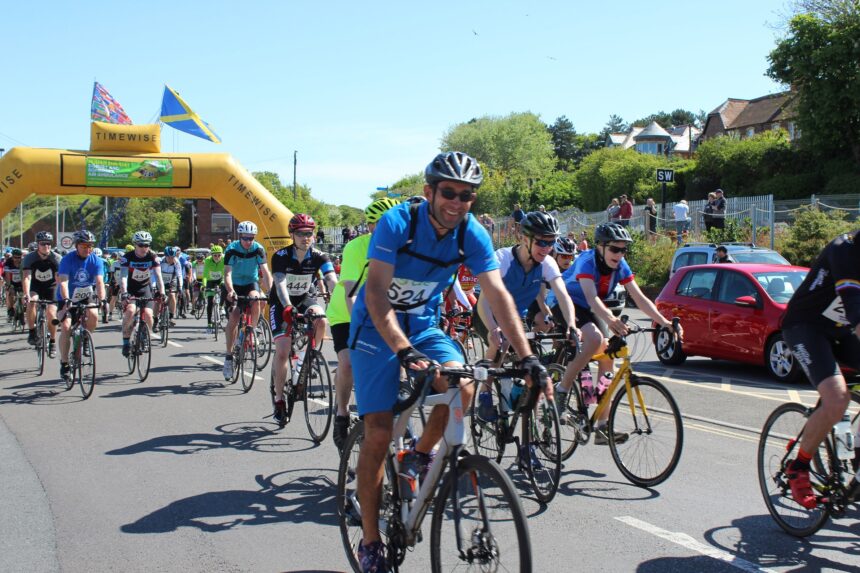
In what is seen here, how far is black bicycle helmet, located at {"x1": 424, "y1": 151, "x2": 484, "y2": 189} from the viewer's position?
396cm

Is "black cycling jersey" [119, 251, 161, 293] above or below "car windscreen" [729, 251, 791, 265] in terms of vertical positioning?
below

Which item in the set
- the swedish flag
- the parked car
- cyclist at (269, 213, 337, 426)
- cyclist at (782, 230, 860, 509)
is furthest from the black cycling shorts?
the swedish flag

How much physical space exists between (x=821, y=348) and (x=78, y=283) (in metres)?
9.32

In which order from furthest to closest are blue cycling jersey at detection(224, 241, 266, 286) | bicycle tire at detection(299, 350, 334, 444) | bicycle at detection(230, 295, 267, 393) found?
blue cycling jersey at detection(224, 241, 266, 286)
bicycle at detection(230, 295, 267, 393)
bicycle tire at detection(299, 350, 334, 444)

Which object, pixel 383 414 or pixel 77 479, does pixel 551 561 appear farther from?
pixel 77 479

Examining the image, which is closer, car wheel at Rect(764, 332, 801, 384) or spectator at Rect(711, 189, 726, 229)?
car wheel at Rect(764, 332, 801, 384)

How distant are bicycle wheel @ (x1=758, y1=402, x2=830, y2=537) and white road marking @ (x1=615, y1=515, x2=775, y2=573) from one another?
57 centimetres

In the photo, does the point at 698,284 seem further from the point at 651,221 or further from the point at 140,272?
the point at 651,221

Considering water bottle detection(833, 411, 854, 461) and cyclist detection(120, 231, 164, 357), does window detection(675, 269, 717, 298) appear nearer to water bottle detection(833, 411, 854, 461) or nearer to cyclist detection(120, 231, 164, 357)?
cyclist detection(120, 231, 164, 357)

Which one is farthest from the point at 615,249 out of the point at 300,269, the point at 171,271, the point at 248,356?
the point at 171,271

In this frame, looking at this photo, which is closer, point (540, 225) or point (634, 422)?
point (634, 422)

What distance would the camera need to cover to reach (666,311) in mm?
13641

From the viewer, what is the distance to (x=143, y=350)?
11.9 meters

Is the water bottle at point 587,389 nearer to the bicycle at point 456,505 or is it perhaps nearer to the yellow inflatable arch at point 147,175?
the bicycle at point 456,505
